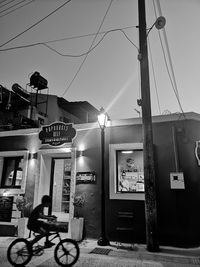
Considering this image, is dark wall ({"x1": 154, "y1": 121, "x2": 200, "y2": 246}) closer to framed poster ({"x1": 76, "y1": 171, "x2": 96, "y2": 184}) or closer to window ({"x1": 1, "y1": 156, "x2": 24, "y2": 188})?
framed poster ({"x1": 76, "y1": 171, "x2": 96, "y2": 184})

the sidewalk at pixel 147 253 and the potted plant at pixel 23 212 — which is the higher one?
the potted plant at pixel 23 212

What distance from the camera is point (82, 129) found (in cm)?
820

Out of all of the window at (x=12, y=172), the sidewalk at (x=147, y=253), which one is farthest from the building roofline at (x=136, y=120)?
the sidewalk at (x=147, y=253)

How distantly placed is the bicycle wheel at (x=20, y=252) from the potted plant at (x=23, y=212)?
8.91 feet

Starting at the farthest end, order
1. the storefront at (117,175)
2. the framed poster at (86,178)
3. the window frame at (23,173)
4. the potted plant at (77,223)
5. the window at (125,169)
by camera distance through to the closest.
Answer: the window frame at (23,173)
the framed poster at (86,178)
the window at (125,169)
the potted plant at (77,223)
the storefront at (117,175)

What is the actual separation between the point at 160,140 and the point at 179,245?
336cm

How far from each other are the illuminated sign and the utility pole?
308cm

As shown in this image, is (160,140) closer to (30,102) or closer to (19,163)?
(19,163)

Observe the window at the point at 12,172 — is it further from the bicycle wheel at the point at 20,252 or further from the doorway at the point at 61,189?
the bicycle wheel at the point at 20,252

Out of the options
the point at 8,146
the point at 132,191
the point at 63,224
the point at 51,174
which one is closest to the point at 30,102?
the point at 8,146

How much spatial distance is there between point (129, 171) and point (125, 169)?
16 centimetres

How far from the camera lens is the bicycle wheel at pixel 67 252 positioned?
181 inches

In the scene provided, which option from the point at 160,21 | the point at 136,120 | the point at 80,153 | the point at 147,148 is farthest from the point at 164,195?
the point at 160,21

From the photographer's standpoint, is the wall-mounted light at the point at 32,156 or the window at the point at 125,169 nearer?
the window at the point at 125,169
